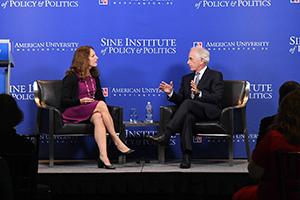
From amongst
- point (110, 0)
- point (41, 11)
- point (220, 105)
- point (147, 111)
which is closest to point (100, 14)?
point (110, 0)

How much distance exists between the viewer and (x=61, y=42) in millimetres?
7426

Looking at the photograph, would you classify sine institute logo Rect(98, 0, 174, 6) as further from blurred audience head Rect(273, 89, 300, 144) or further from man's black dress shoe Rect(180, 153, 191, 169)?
blurred audience head Rect(273, 89, 300, 144)

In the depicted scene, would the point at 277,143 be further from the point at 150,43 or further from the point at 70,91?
the point at 150,43

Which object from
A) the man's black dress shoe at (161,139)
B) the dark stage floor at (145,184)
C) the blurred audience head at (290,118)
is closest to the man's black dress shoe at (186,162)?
the man's black dress shoe at (161,139)

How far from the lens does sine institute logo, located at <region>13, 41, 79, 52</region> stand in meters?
7.42

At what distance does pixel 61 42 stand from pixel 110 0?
0.76 meters

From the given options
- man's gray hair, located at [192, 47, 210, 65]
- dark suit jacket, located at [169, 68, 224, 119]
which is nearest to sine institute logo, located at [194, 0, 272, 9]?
man's gray hair, located at [192, 47, 210, 65]

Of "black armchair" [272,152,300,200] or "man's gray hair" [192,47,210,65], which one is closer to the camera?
"black armchair" [272,152,300,200]

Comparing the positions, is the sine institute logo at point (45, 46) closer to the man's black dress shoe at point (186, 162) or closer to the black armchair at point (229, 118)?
the black armchair at point (229, 118)

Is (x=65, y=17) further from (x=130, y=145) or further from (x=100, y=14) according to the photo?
(x=130, y=145)

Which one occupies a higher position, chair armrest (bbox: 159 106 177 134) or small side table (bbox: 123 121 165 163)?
chair armrest (bbox: 159 106 177 134)

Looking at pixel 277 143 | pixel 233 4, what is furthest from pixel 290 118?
pixel 233 4

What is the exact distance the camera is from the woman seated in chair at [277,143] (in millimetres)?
3057

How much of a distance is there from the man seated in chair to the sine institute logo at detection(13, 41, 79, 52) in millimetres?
1287
